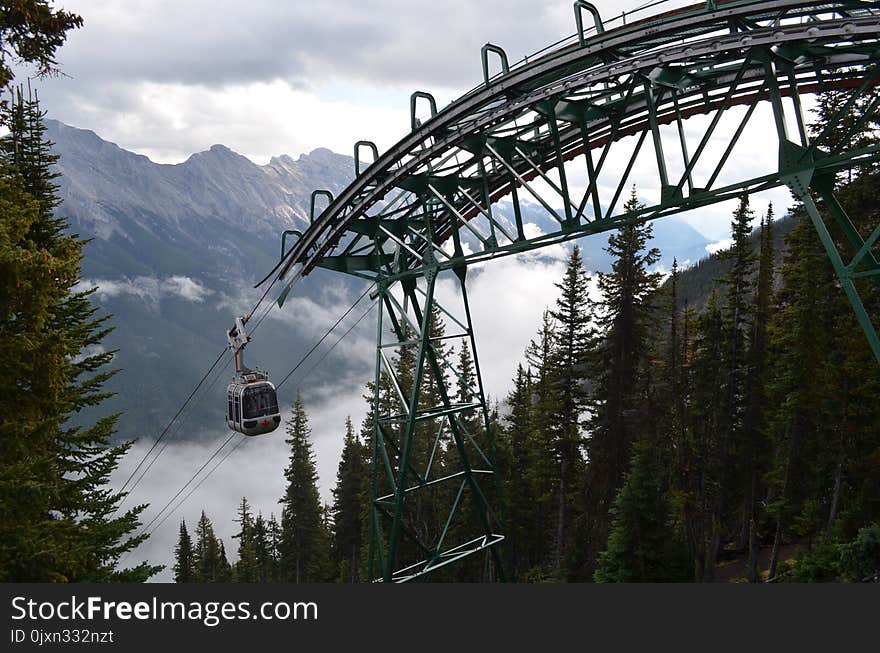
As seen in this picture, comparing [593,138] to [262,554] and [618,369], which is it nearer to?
[618,369]

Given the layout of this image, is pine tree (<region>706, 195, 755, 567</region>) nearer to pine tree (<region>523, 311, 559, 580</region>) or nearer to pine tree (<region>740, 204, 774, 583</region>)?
pine tree (<region>740, 204, 774, 583</region>)

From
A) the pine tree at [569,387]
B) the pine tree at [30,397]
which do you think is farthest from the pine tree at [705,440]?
the pine tree at [30,397]

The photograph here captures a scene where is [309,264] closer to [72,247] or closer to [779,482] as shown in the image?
[72,247]

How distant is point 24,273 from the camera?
1079 centimetres

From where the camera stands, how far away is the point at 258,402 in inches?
717

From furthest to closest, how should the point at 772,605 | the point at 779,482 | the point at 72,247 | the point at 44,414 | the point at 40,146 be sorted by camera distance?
the point at 779,482
the point at 40,146
the point at 44,414
the point at 72,247
the point at 772,605

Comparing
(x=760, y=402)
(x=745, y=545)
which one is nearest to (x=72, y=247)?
(x=760, y=402)

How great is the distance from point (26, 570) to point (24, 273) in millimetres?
5316

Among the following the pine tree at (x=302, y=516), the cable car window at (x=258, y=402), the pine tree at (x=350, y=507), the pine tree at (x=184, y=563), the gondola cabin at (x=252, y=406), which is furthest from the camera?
the pine tree at (x=184, y=563)

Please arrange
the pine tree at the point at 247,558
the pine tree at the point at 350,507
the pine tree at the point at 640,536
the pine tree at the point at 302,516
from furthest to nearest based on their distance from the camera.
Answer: the pine tree at the point at 247,558
the pine tree at the point at 302,516
the pine tree at the point at 350,507
the pine tree at the point at 640,536

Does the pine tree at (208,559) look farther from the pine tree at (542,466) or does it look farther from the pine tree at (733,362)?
the pine tree at (733,362)

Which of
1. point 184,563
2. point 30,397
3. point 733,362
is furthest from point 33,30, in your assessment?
point 184,563

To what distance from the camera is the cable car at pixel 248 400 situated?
1794 centimetres

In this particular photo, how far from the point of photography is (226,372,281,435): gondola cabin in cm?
1792
